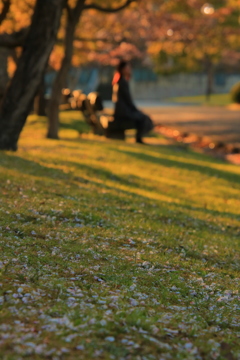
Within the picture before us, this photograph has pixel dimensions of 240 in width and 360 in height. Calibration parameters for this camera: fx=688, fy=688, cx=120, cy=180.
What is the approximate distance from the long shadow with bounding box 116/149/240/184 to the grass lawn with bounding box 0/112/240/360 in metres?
2.01

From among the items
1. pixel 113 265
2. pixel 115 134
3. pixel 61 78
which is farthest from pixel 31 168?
pixel 115 134

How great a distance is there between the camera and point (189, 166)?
682 inches

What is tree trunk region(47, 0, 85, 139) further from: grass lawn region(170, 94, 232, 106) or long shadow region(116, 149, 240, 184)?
grass lawn region(170, 94, 232, 106)

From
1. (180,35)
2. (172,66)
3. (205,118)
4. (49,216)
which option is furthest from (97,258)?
(172,66)

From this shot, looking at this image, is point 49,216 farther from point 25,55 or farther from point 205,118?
point 205,118

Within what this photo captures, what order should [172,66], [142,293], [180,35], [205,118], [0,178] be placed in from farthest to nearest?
[172,66]
[205,118]
[180,35]
[0,178]
[142,293]

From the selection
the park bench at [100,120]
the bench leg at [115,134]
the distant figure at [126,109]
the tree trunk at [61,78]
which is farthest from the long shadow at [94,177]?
the bench leg at [115,134]

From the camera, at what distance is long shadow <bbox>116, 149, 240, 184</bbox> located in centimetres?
1638

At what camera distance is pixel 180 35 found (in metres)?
31.7

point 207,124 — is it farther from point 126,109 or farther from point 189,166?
point 189,166

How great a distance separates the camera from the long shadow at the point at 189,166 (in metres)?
16.4

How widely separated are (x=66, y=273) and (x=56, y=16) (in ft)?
28.8

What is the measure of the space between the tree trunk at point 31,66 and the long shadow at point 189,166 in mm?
4044

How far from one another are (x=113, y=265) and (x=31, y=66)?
8.05 meters
